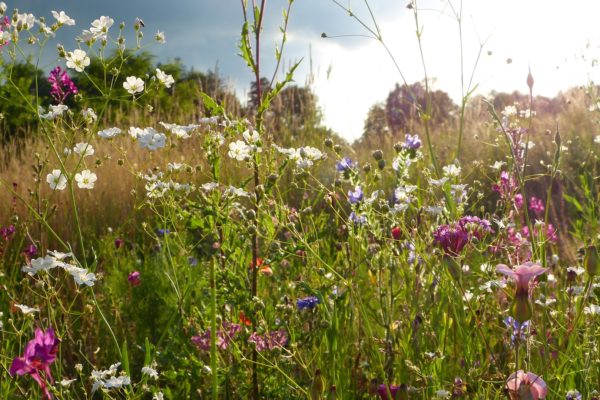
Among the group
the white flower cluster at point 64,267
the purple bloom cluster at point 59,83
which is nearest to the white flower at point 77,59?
the purple bloom cluster at point 59,83

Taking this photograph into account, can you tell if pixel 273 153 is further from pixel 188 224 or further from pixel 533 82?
A: pixel 533 82

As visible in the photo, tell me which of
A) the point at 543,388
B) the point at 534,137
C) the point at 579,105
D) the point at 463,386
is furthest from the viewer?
the point at 579,105

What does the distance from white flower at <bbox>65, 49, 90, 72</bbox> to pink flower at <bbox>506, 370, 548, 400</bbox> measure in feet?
5.27

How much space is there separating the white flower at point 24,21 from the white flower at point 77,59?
147mm

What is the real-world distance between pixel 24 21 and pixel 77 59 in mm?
197

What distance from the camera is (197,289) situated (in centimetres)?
234

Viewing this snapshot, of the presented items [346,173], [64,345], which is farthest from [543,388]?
[64,345]

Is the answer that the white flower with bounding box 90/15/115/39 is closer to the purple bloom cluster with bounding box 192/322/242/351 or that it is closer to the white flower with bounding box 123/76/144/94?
the white flower with bounding box 123/76/144/94

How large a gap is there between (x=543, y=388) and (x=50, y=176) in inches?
63.8

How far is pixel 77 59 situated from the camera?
80.4 inches

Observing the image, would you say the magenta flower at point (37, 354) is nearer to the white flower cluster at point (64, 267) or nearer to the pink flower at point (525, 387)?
the white flower cluster at point (64, 267)

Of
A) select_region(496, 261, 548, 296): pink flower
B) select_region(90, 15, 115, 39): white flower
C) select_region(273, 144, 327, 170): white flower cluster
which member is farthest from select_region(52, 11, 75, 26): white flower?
select_region(496, 261, 548, 296): pink flower

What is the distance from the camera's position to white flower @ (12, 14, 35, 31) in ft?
6.54

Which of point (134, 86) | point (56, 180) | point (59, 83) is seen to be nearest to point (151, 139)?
point (134, 86)
